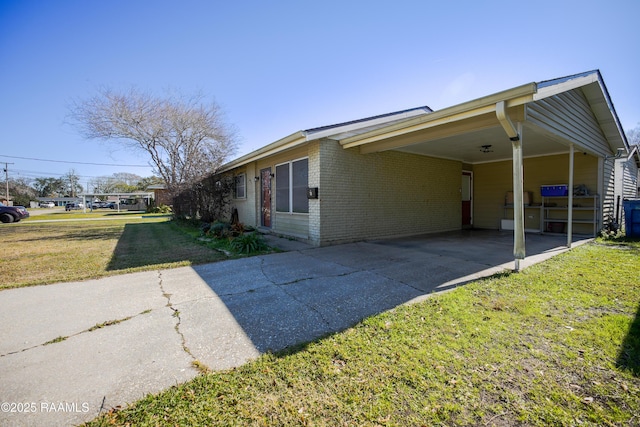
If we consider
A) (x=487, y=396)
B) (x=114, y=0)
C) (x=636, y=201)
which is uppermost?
(x=114, y=0)

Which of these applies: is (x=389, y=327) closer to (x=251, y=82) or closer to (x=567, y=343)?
(x=567, y=343)

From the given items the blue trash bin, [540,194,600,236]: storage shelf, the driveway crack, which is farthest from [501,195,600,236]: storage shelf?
the driveway crack

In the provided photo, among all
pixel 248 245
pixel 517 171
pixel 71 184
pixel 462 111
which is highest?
pixel 71 184

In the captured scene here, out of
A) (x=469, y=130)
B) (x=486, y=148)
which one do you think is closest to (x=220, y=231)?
(x=469, y=130)

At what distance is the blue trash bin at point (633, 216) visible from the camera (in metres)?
7.97

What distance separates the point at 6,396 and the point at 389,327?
3.00 meters

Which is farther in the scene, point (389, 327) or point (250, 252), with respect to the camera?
point (250, 252)

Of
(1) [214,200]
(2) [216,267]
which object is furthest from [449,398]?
(1) [214,200]

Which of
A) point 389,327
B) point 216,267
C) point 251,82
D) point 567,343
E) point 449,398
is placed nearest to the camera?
point 449,398

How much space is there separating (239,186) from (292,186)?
18.1 ft

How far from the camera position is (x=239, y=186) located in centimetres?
1334

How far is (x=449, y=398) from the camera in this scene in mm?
1873

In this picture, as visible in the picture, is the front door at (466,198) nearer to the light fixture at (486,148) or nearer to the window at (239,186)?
the light fixture at (486,148)

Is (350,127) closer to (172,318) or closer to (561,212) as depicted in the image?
(172,318)
